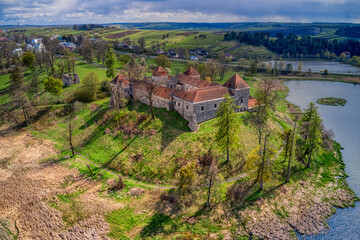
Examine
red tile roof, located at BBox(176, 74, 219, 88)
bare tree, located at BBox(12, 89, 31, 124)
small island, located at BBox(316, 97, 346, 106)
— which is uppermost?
red tile roof, located at BBox(176, 74, 219, 88)

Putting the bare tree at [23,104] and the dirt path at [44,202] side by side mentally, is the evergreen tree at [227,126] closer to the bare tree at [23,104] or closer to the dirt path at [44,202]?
the dirt path at [44,202]

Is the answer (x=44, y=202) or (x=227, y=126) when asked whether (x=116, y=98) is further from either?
(x=227, y=126)

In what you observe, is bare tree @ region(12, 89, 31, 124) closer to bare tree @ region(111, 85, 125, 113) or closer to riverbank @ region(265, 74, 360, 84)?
bare tree @ region(111, 85, 125, 113)

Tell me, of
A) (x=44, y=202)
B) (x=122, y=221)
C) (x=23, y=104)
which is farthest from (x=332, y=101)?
(x=23, y=104)

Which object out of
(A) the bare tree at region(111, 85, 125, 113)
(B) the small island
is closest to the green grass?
(A) the bare tree at region(111, 85, 125, 113)

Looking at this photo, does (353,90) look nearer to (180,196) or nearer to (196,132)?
(196,132)

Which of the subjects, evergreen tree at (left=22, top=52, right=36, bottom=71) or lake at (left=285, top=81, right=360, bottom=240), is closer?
lake at (left=285, top=81, right=360, bottom=240)

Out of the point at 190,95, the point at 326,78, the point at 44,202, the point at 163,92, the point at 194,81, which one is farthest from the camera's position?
the point at 326,78
